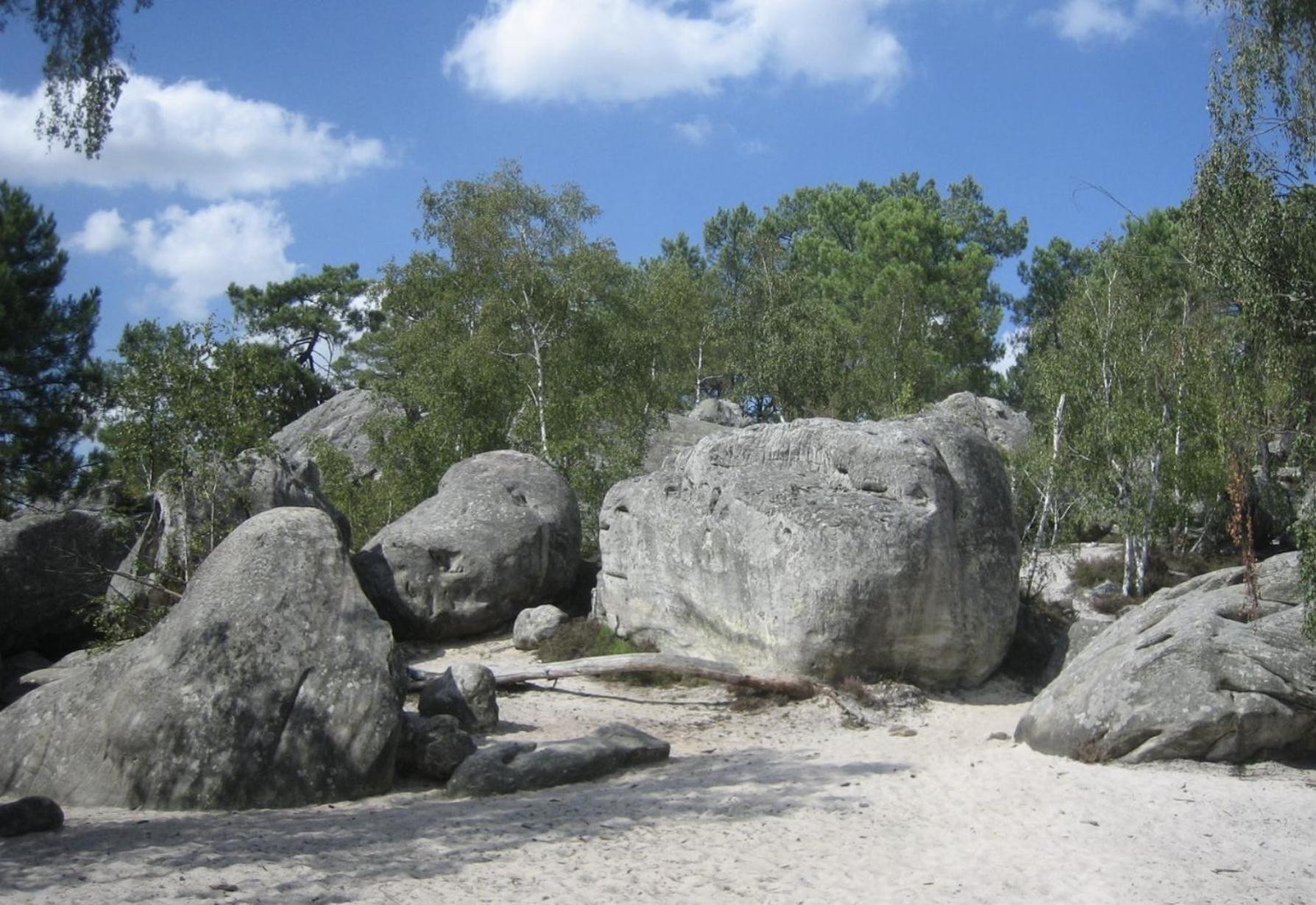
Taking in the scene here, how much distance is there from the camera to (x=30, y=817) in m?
9.82

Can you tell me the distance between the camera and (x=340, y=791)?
38.7ft

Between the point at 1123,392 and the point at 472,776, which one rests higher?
the point at 1123,392

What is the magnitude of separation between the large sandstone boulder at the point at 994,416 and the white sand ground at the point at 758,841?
85.4ft

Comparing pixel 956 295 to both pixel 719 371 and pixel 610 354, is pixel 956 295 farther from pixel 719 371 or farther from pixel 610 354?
pixel 610 354

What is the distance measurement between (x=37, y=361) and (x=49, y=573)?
4838 mm

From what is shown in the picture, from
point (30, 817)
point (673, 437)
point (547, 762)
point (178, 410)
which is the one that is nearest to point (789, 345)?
point (673, 437)

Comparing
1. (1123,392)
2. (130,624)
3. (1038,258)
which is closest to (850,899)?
(130,624)

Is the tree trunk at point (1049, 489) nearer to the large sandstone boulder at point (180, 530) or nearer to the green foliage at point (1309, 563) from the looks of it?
the green foliage at point (1309, 563)

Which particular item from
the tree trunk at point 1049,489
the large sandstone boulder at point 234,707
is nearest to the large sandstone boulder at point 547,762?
the large sandstone boulder at point 234,707

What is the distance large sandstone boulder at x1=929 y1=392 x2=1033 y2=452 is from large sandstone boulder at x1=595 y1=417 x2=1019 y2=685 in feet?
64.9

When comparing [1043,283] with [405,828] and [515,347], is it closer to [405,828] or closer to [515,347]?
[515,347]

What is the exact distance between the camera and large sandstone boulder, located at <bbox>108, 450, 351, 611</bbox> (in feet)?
59.1

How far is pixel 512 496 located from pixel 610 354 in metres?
10.8

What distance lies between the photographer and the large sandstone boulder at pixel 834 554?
17.4 meters
